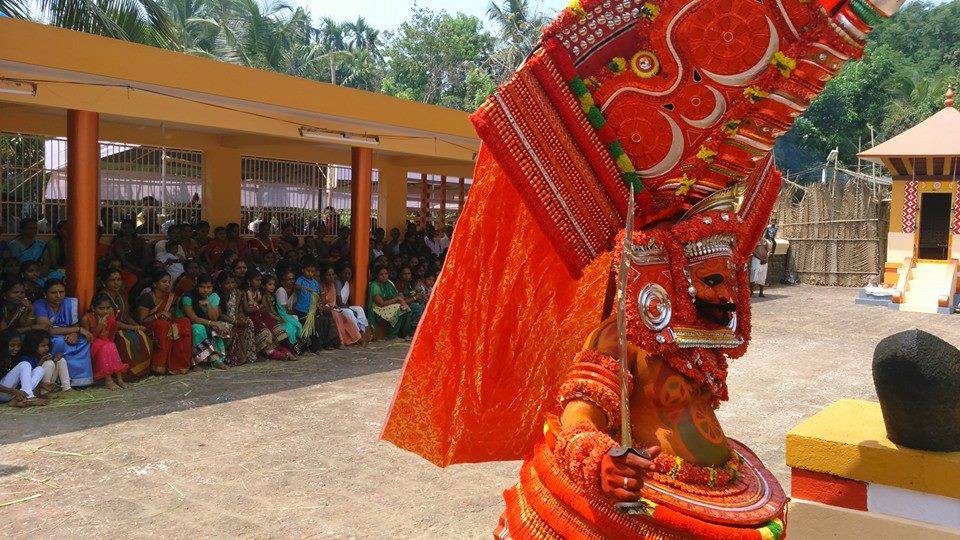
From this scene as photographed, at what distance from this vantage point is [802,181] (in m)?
37.0

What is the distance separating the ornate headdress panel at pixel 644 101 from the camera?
92.1 inches

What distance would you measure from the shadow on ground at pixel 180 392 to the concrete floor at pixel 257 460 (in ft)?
0.06

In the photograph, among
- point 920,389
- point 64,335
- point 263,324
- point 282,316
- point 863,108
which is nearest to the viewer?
point 920,389

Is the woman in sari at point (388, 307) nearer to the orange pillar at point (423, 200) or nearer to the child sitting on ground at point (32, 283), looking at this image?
the child sitting on ground at point (32, 283)

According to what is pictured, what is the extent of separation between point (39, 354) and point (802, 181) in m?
35.9

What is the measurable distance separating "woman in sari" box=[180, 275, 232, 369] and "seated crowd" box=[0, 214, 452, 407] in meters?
0.01

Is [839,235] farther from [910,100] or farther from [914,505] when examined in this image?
[914,505]

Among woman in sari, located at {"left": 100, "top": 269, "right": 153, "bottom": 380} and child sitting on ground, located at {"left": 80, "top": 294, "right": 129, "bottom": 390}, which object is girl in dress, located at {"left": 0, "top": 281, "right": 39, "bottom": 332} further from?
woman in sari, located at {"left": 100, "top": 269, "right": 153, "bottom": 380}

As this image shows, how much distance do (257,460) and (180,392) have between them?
209 cm

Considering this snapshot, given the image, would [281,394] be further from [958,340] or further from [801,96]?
[958,340]

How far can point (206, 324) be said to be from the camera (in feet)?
25.9

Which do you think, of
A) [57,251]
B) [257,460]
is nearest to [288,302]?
[57,251]

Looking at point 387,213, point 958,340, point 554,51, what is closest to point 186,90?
point 554,51

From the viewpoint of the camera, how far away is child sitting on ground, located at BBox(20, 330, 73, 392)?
6.56 metres
